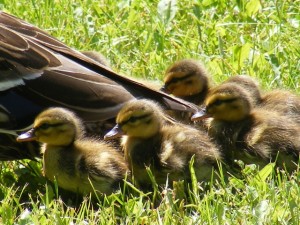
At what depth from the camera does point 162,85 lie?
541cm

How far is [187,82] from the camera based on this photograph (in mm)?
5211

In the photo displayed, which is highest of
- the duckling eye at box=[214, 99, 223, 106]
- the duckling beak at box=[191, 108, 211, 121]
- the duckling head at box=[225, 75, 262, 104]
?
the duckling head at box=[225, 75, 262, 104]

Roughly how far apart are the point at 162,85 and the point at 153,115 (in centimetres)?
80

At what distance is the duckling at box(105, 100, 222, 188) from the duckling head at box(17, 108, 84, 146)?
0.16 metres

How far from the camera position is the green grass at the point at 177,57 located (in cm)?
423

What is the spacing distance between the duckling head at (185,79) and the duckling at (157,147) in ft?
1.74

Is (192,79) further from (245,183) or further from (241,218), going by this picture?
(241,218)

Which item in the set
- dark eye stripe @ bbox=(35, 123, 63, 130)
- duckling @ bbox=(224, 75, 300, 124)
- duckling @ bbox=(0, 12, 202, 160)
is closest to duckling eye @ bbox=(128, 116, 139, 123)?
duckling @ bbox=(0, 12, 202, 160)

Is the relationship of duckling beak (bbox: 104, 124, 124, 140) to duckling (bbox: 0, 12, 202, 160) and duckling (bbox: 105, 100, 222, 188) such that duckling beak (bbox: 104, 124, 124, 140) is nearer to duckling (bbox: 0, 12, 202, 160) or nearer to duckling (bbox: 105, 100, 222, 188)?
duckling (bbox: 105, 100, 222, 188)

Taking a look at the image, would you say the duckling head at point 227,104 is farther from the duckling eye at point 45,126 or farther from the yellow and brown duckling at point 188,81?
the duckling eye at point 45,126

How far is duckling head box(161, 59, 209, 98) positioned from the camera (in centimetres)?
518

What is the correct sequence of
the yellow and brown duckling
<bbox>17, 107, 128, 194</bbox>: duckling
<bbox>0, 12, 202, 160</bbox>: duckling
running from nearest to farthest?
<bbox>17, 107, 128, 194</bbox>: duckling
<bbox>0, 12, 202, 160</bbox>: duckling
the yellow and brown duckling

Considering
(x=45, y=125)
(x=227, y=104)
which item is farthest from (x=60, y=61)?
(x=227, y=104)

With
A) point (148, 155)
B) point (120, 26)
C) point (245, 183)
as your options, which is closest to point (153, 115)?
point (148, 155)
